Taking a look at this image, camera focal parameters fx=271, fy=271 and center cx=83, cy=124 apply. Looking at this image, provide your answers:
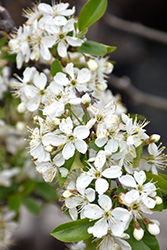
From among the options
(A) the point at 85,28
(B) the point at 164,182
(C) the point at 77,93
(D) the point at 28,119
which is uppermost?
(A) the point at 85,28

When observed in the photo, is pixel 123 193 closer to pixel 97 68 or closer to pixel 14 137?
pixel 97 68

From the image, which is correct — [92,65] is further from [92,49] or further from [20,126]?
[20,126]

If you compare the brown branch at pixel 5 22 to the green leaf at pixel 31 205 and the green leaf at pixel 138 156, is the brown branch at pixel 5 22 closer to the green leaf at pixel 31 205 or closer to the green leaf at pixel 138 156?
the green leaf at pixel 138 156

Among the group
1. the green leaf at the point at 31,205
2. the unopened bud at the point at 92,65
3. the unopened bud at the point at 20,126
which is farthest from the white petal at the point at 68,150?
the green leaf at the point at 31,205

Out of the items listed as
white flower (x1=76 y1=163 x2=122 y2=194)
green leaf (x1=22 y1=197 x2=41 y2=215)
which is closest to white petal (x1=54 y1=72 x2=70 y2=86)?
white flower (x1=76 y1=163 x2=122 y2=194)

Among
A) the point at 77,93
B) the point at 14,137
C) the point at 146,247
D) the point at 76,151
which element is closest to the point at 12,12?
the point at 14,137

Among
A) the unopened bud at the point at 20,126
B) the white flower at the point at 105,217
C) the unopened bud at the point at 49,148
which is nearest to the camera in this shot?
the white flower at the point at 105,217
